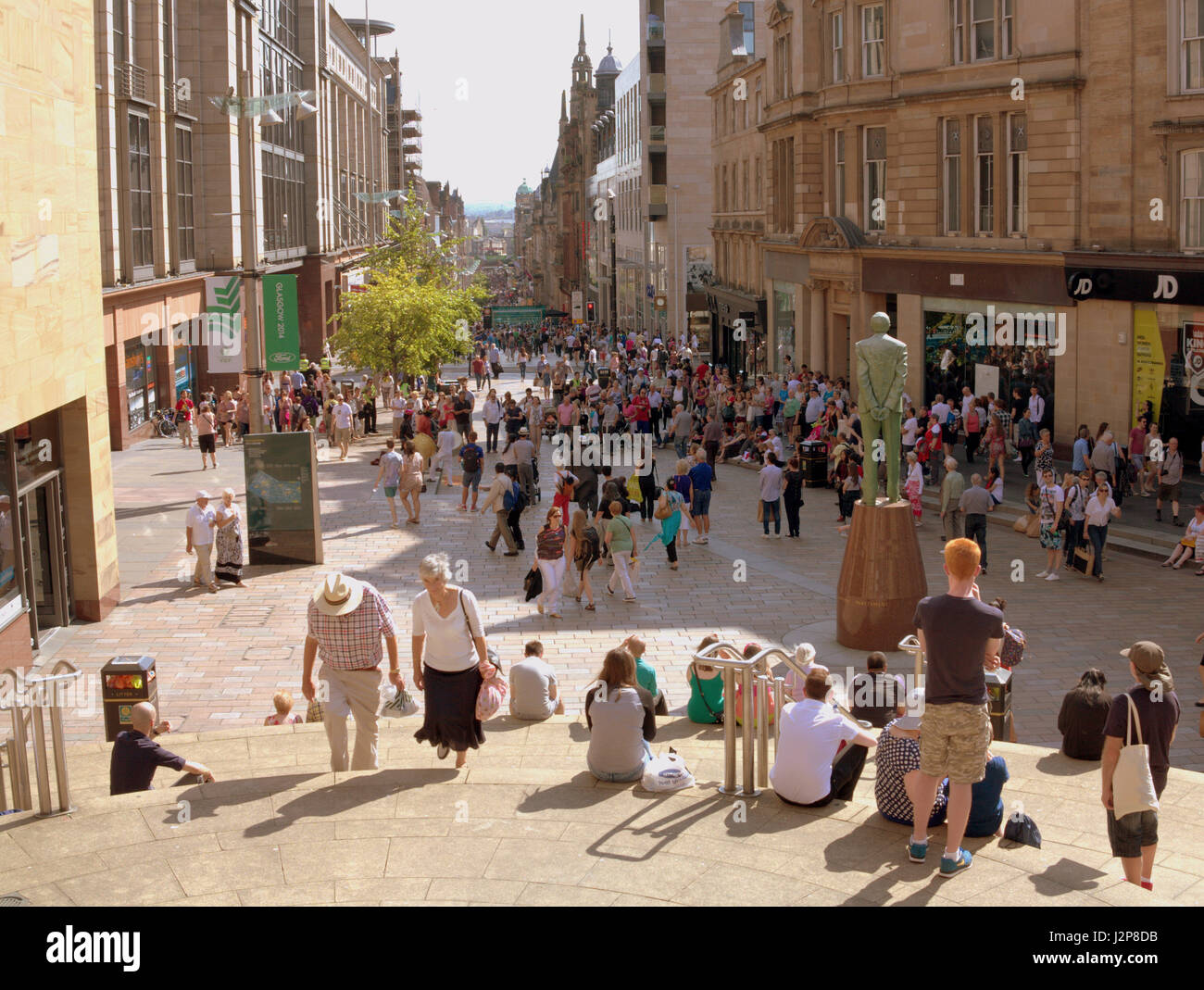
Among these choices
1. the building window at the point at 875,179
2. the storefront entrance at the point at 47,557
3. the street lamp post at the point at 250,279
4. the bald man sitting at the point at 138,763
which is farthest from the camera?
the building window at the point at 875,179

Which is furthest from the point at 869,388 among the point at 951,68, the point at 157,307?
the point at 157,307

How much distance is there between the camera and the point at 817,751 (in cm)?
814

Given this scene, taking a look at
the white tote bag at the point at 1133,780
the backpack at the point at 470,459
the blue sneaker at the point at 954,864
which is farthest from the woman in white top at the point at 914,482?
the blue sneaker at the point at 954,864

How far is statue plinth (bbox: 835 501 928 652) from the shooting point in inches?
601

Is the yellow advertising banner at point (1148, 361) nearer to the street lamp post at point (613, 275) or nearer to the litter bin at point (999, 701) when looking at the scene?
the litter bin at point (999, 701)

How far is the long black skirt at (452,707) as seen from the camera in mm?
8898

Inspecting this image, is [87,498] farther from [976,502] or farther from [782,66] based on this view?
[782,66]

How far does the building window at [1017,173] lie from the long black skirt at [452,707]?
24.3 m

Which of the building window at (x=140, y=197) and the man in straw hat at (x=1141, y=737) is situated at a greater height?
the building window at (x=140, y=197)

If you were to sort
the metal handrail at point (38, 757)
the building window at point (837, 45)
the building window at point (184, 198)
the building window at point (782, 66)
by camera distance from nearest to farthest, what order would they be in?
the metal handrail at point (38, 757)
the building window at point (837, 45)
the building window at point (184, 198)
the building window at point (782, 66)

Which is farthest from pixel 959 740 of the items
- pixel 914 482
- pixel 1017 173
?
pixel 1017 173

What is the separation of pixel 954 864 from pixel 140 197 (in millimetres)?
31703

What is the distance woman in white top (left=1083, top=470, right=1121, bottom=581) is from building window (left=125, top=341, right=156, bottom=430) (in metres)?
24.0

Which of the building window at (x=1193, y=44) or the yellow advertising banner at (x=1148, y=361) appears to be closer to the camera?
the building window at (x=1193, y=44)
